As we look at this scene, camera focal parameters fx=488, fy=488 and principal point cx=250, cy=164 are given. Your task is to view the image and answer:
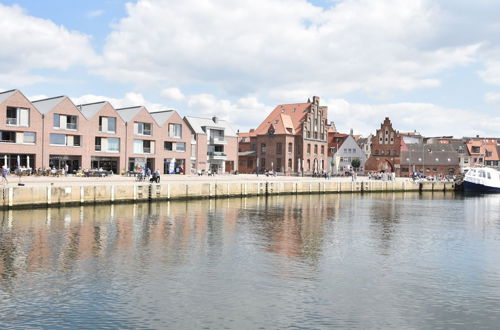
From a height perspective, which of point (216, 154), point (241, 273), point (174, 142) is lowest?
point (241, 273)

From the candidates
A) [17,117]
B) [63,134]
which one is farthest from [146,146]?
[17,117]

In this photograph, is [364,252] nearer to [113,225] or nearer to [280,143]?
[113,225]

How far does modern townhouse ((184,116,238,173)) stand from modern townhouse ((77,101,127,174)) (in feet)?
59.9

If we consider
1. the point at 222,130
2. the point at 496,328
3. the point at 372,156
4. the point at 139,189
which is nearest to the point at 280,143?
the point at 222,130

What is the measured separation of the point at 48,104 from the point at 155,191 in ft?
105

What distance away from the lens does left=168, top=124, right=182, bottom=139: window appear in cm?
8700

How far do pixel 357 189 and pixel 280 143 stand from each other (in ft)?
118

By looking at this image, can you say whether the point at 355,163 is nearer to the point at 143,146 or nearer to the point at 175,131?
the point at 175,131

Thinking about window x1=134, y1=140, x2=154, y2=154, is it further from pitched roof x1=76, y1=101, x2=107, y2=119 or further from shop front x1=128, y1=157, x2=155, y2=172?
pitched roof x1=76, y1=101, x2=107, y2=119

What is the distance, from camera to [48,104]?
72812 mm

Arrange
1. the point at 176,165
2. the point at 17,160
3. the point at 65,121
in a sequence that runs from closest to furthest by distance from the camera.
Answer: the point at 17,160, the point at 65,121, the point at 176,165

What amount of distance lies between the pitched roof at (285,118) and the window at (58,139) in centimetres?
5150

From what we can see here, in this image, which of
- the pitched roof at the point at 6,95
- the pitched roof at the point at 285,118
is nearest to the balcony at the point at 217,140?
the pitched roof at the point at 285,118

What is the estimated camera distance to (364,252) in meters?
26.1
